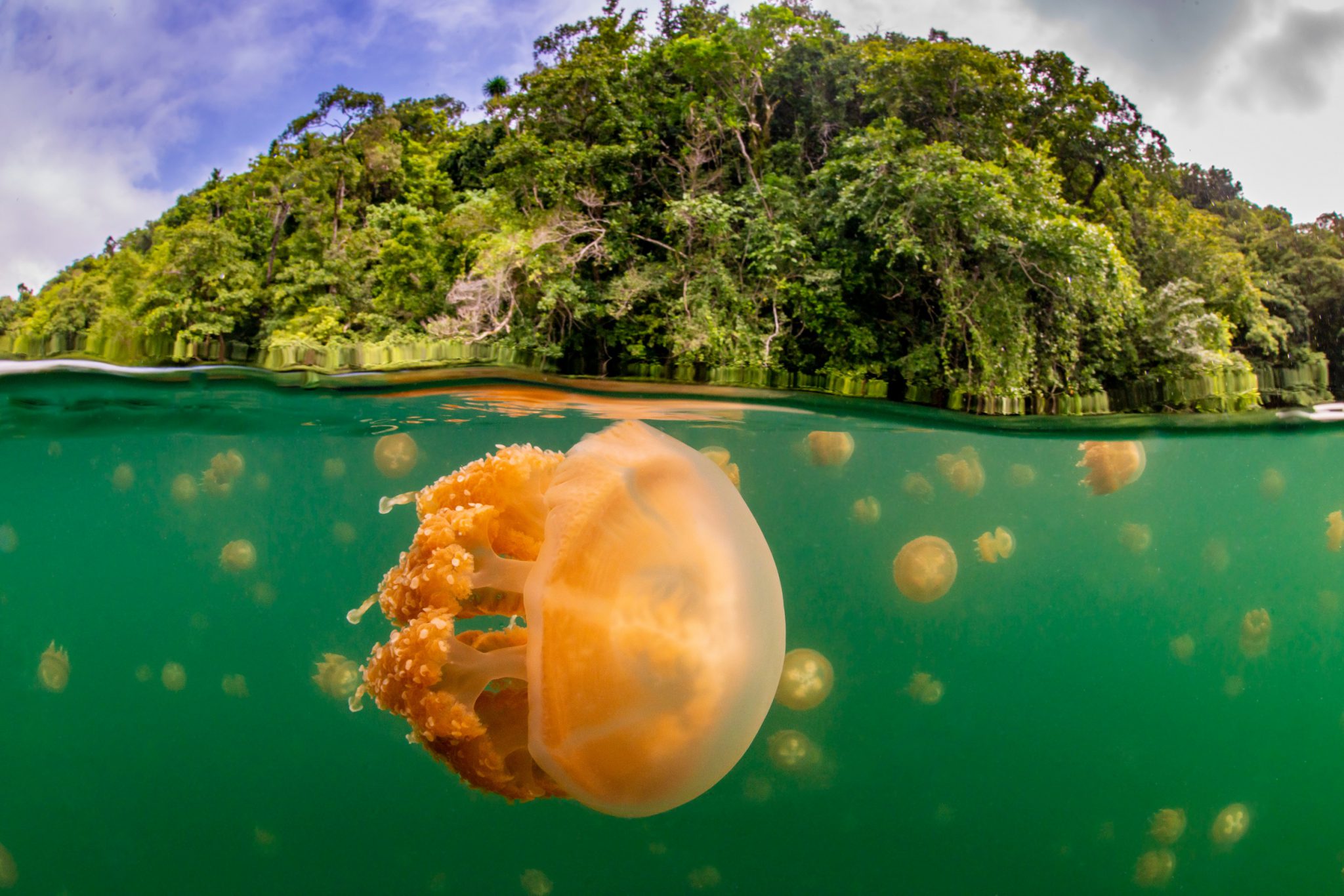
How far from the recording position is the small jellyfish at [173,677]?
499 centimetres

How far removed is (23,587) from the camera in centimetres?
721

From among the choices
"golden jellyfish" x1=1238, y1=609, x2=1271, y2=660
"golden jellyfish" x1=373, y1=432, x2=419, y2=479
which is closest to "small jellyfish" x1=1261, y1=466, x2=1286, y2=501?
"golden jellyfish" x1=1238, y1=609, x2=1271, y2=660

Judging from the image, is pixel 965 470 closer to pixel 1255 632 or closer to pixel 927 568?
pixel 927 568

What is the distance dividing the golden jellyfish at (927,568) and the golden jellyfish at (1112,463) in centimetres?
208

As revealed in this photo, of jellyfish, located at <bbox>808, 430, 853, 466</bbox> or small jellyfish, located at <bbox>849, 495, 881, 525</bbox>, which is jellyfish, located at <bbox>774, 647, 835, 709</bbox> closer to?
small jellyfish, located at <bbox>849, 495, 881, 525</bbox>

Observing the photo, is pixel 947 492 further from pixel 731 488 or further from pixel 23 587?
pixel 23 587

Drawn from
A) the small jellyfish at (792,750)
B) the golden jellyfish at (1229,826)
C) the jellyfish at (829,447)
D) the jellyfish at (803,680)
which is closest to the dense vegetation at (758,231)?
the jellyfish at (829,447)

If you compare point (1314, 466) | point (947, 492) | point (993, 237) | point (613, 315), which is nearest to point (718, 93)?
point (613, 315)

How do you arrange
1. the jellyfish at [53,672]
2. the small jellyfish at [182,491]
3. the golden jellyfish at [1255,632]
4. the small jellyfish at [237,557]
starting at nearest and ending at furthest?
the jellyfish at [53,672] < the golden jellyfish at [1255,632] < the small jellyfish at [237,557] < the small jellyfish at [182,491]

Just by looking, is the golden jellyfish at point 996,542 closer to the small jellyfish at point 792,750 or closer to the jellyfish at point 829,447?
the jellyfish at point 829,447

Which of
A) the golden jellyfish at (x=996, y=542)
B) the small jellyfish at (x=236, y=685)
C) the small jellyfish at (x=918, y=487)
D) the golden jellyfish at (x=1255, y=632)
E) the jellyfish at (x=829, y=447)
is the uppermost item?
the jellyfish at (x=829, y=447)

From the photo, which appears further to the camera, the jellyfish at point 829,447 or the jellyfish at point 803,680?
the jellyfish at point 829,447

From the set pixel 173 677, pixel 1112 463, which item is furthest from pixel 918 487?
pixel 173 677

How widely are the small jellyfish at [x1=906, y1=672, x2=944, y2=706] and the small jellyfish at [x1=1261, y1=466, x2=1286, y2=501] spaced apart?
4.42 meters
